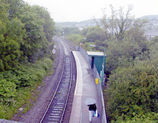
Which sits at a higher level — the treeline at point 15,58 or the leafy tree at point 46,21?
the leafy tree at point 46,21

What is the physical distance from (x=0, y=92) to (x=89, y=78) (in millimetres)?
11884

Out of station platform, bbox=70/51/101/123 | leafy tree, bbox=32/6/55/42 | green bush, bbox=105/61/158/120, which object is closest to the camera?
green bush, bbox=105/61/158/120

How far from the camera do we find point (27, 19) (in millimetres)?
18047

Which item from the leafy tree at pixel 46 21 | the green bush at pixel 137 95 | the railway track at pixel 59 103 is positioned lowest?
the railway track at pixel 59 103

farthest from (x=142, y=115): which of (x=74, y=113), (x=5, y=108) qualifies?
(x=5, y=108)

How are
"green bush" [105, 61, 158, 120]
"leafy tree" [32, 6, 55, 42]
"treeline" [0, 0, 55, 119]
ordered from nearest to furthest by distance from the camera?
"green bush" [105, 61, 158, 120] → "treeline" [0, 0, 55, 119] → "leafy tree" [32, 6, 55, 42]

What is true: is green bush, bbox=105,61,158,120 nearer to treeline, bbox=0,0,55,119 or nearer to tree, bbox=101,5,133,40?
treeline, bbox=0,0,55,119

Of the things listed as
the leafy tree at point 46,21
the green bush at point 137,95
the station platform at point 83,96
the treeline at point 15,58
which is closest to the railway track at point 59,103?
the station platform at point 83,96

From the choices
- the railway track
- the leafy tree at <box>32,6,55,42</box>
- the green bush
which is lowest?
the railway track

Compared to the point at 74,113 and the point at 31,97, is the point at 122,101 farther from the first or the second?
the point at 31,97

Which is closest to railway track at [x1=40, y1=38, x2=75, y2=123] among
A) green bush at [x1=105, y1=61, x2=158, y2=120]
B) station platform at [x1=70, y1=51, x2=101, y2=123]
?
station platform at [x1=70, y1=51, x2=101, y2=123]

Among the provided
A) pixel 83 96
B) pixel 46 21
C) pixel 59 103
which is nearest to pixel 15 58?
pixel 59 103

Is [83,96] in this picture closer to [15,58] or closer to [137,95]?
[137,95]

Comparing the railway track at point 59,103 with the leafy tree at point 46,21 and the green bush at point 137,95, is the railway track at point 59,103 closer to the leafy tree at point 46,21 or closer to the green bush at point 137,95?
the green bush at point 137,95
